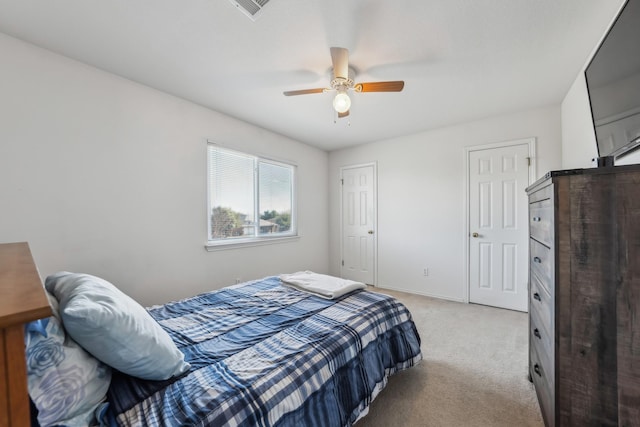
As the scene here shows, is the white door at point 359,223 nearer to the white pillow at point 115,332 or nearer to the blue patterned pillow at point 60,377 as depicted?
the white pillow at point 115,332

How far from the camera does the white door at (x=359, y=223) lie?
4.37m

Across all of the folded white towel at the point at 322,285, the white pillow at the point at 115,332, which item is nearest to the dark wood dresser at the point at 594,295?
the folded white towel at the point at 322,285

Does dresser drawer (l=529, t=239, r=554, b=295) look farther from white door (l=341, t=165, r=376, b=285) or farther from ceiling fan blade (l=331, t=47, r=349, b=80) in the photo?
white door (l=341, t=165, r=376, b=285)

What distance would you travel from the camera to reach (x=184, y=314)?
1.69 m

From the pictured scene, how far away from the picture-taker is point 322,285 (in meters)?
2.12

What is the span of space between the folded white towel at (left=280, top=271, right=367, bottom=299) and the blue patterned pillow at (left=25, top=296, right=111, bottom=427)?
1350 millimetres

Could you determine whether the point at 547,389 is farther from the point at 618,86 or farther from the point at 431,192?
the point at 431,192

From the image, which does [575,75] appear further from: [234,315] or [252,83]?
[234,315]

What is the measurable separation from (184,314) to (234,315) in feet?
1.09

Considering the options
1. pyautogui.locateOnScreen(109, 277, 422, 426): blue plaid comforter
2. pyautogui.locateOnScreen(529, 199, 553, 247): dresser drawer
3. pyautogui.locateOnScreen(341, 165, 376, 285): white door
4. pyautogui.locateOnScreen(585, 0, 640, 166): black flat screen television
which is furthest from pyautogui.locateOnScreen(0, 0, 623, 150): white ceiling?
pyautogui.locateOnScreen(109, 277, 422, 426): blue plaid comforter

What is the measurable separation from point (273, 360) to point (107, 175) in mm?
2220

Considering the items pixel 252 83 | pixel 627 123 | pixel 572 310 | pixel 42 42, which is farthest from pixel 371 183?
pixel 42 42

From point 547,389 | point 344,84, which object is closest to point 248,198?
point 344,84

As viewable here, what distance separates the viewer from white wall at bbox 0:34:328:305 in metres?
1.87
